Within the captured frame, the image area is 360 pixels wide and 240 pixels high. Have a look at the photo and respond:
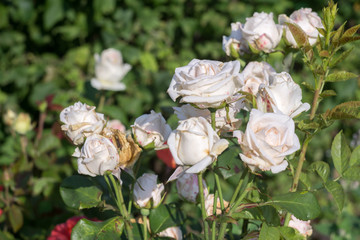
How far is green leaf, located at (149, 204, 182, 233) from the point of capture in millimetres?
831

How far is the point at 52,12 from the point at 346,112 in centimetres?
210

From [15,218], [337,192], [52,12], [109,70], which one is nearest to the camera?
[337,192]

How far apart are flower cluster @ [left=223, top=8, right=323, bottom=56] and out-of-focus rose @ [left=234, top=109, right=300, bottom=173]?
0.27 metres

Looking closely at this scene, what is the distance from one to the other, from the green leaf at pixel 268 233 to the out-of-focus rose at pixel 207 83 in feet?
0.68

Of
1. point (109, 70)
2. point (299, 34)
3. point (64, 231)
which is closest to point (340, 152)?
point (299, 34)

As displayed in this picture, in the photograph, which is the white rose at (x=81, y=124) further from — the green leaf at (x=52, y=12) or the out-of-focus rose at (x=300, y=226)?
the green leaf at (x=52, y=12)

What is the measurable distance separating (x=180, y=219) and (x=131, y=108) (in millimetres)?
1577

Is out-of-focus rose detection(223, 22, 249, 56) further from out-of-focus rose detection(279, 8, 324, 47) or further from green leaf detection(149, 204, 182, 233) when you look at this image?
green leaf detection(149, 204, 182, 233)

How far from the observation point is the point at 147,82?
8.45ft

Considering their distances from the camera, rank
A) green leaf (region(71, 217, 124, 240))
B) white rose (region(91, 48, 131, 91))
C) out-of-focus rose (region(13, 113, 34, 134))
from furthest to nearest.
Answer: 1. white rose (region(91, 48, 131, 91))
2. out-of-focus rose (region(13, 113, 34, 134))
3. green leaf (region(71, 217, 124, 240))

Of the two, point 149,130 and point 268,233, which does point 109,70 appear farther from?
point 268,233

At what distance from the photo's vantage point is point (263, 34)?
2.75ft

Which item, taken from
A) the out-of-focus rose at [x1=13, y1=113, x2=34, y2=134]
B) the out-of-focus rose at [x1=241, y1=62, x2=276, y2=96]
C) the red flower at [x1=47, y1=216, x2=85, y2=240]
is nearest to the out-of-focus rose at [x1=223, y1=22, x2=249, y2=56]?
the out-of-focus rose at [x1=241, y1=62, x2=276, y2=96]

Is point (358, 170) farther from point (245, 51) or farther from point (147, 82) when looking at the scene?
point (147, 82)
